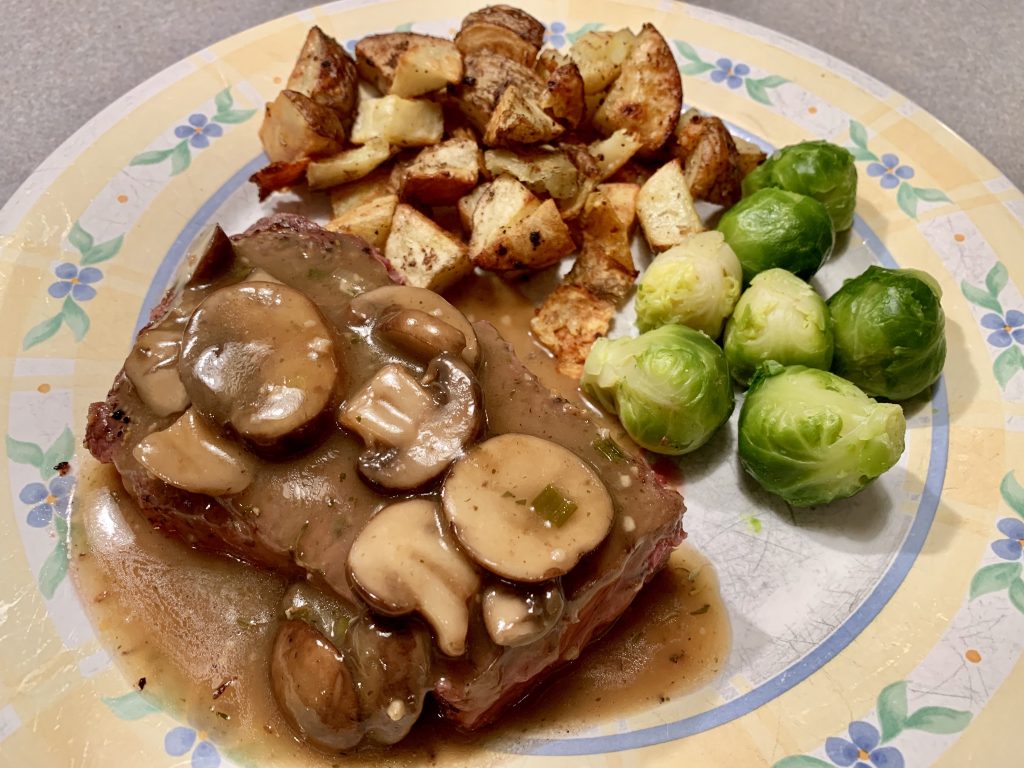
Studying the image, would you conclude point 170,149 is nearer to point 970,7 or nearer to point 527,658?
point 527,658

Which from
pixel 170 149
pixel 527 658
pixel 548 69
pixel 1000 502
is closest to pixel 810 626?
pixel 1000 502

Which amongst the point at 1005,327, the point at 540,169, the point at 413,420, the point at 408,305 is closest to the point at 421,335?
the point at 408,305

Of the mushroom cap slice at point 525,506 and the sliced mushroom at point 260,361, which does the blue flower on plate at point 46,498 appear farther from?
the mushroom cap slice at point 525,506

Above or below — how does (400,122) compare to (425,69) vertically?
below

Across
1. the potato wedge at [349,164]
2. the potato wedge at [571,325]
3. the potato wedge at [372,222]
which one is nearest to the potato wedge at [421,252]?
the potato wedge at [372,222]

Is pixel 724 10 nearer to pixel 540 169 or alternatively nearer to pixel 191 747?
pixel 540 169

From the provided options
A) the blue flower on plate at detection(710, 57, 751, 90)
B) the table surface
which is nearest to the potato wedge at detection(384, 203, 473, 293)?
the blue flower on plate at detection(710, 57, 751, 90)
